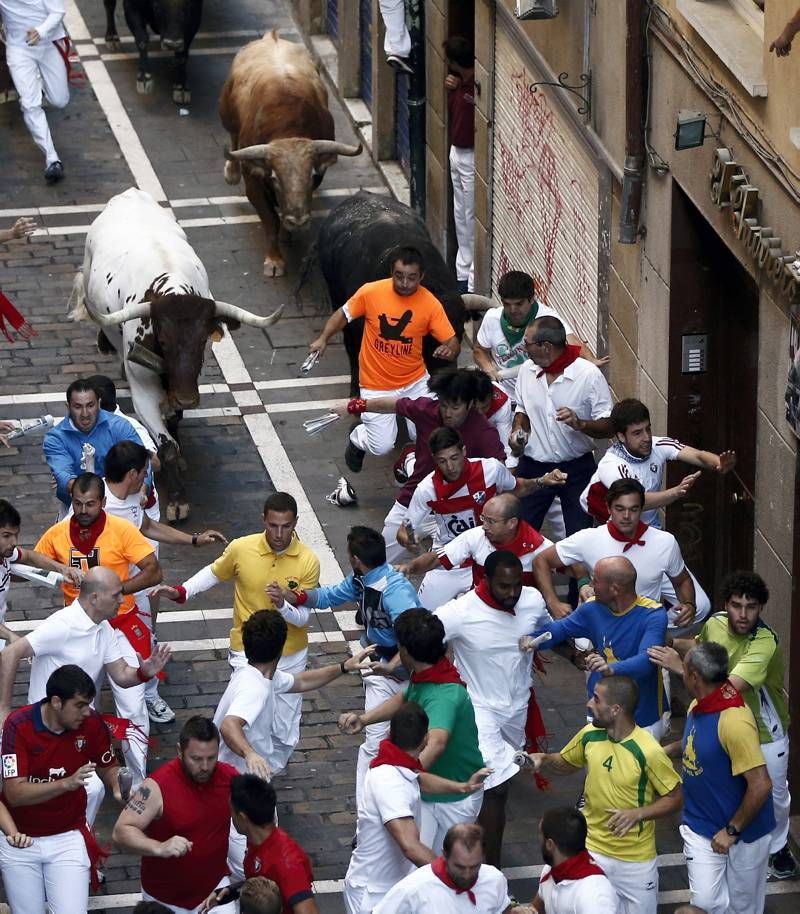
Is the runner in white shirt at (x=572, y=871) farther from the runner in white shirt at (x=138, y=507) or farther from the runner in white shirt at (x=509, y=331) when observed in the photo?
the runner in white shirt at (x=509, y=331)

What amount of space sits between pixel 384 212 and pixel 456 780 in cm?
817

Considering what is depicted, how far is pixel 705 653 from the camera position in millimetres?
10258

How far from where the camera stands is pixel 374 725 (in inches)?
445

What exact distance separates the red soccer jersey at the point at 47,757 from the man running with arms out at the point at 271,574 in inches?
64.2

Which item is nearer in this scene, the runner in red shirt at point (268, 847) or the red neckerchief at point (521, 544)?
the runner in red shirt at point (268, 847)

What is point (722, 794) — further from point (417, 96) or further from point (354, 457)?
point (417, 96)

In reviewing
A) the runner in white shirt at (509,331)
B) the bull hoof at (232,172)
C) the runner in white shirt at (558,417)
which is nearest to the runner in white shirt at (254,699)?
the runner in white shirt at (558,417)

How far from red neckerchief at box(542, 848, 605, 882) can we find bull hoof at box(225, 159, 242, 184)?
44.6 feet

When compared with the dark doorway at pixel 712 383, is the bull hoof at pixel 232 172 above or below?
below

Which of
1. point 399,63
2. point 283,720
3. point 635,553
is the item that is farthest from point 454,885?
point 399,63

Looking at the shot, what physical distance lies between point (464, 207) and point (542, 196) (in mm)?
2505

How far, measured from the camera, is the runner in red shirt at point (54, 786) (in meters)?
10.2

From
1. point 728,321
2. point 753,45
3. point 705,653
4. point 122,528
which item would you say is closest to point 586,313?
point 728,321

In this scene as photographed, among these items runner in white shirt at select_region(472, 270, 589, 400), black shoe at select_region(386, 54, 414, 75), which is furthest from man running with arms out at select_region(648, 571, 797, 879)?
black shoe at select_region(386, 54, 414, 75)
